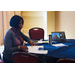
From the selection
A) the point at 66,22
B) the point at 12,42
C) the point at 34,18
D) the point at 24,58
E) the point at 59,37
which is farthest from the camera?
the point at 34,18

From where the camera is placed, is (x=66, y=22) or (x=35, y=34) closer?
(x=35, y=34)

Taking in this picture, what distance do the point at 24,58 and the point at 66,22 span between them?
137 inches

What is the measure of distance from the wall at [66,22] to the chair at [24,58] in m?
3.15

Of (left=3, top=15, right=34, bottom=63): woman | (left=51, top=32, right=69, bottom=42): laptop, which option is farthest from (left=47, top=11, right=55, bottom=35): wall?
(left=3, top=15, right=34, bottom=63): woman

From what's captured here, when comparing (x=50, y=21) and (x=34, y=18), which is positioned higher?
(x=34, y=18)

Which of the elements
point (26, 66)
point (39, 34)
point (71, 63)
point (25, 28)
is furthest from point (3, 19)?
point (71, 63)

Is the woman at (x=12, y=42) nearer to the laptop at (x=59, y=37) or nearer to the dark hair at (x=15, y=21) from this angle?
the dark hair at (x=15, y=21)

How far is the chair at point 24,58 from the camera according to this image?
2.29ft

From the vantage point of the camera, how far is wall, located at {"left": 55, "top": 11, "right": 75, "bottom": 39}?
138 inches

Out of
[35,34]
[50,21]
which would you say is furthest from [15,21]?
[50,21]

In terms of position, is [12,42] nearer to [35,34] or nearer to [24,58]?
[24,58]

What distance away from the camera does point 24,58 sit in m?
0.75

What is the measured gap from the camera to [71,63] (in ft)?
1.98

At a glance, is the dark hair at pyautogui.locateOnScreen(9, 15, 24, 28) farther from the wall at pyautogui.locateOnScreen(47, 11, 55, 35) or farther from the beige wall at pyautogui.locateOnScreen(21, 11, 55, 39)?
the wall at pyautogui.locateOnScreen(47, 11, 55, 35)
